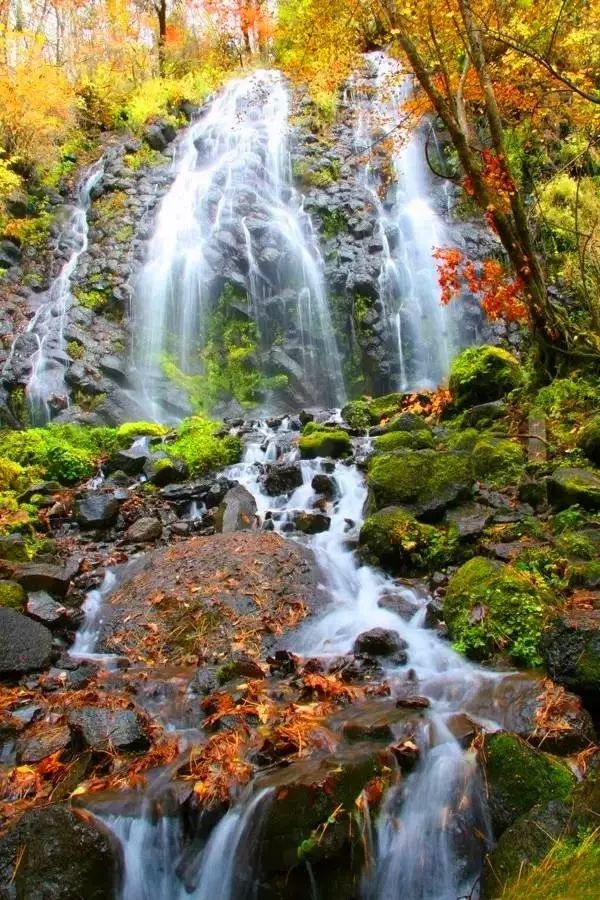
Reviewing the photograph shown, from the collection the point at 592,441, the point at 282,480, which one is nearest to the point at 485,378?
the point at 592,441

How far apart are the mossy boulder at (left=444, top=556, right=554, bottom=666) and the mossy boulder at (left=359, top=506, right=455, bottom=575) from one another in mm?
986

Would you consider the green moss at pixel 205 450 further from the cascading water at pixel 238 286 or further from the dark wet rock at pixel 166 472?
the cascading water at pixel 238 286

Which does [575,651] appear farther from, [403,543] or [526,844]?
[403,543]

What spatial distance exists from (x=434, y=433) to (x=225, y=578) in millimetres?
4375

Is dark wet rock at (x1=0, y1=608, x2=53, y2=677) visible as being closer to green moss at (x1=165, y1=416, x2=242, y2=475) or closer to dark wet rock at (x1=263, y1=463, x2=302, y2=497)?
dark wet rock at (x1=263, y1=463, x2=302, y2=497)

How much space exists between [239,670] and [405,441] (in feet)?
15.9

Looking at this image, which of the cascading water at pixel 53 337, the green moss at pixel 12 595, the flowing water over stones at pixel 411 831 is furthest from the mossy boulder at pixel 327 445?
the cascading water at pixel 53 337

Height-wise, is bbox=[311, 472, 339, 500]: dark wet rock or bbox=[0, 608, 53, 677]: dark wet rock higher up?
bbox=[311, 472, 339, 500]: dark wet rock

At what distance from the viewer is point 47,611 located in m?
5.79

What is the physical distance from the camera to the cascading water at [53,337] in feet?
43.4

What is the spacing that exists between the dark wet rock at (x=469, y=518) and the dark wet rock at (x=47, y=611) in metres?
3.97

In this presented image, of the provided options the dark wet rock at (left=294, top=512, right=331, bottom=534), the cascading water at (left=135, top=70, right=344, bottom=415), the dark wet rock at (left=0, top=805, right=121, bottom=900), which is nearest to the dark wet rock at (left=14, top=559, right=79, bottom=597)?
the dark wet rock at (left=294, top=512, right=331, bottom=534)

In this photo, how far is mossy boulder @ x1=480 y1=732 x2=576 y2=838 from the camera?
2932 millimetres

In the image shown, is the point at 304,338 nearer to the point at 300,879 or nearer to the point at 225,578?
the point at 225,578
